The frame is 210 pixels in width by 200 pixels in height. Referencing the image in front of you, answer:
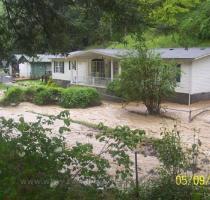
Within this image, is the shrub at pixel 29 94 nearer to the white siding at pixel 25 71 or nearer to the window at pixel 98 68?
the window at pixel 98 68

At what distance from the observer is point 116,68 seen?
2938 cm

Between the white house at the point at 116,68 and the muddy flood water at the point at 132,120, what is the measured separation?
1.41 m

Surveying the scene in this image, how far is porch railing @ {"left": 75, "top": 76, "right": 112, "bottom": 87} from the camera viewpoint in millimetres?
28716

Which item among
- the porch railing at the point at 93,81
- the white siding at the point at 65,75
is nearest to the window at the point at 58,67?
the white siding at the point at 65,75

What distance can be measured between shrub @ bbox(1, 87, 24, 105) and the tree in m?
8.60

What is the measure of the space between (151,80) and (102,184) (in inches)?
586

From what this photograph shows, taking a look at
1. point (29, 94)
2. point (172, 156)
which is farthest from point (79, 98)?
point (172, 156)

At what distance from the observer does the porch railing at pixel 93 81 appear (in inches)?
1131

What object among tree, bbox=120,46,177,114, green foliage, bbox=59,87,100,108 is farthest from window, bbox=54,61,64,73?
tree, bbox=120,46,177,114

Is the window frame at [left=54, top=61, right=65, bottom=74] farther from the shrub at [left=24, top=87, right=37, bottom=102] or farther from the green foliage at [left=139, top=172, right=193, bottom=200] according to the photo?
the green foliage at [left=139, top=172, right=193, bottom=200]

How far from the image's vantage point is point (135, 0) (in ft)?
22.1

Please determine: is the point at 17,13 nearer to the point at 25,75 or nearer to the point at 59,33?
the point at 59,33

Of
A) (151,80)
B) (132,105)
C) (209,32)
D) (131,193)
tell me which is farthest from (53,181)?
(209,32)

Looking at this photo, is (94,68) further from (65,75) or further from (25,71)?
(25,71)
